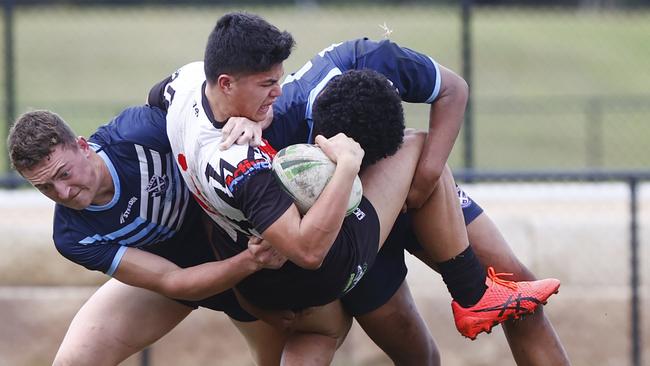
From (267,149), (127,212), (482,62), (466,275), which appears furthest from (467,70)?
(482,62)

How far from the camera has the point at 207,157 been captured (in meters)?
3.75

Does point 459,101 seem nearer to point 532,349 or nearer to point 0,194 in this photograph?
point 532,349

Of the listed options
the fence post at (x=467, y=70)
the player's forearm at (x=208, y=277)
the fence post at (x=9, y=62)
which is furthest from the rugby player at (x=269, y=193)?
the fence post at (x=9, y=62)

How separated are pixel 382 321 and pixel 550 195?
2.73 metres

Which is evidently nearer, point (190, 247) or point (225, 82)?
point (225, 82)

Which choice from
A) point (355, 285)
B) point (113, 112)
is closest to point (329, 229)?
point (355, 285)

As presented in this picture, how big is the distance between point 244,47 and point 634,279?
11.4ft

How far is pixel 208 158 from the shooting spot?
12.3 feet

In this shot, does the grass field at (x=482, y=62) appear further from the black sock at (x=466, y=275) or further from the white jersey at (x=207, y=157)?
the white jersey at (x=207, y=157)

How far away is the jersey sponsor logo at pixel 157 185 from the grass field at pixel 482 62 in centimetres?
827

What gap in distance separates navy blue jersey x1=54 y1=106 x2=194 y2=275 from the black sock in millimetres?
1050

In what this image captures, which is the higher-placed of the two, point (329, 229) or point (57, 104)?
point (329, 229)

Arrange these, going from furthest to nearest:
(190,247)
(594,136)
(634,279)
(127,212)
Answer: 1. (594,136)
2. (634,279)
3. (190,247)
4. (127,212)

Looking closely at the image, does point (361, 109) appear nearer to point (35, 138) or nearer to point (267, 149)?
point (267, 149)
